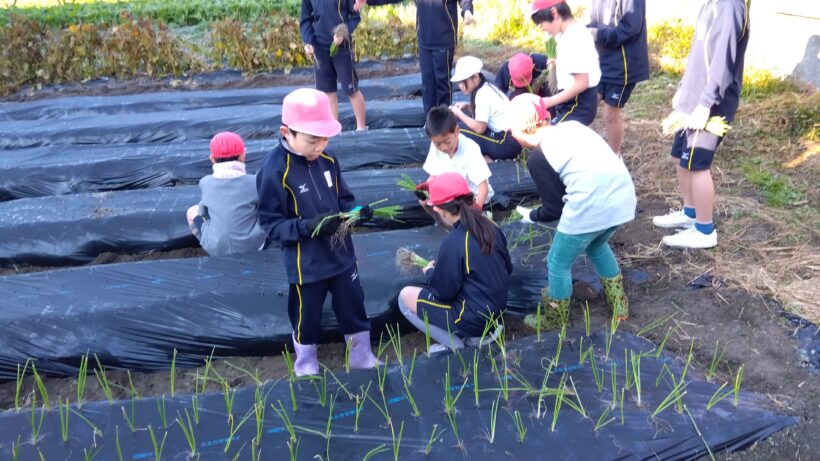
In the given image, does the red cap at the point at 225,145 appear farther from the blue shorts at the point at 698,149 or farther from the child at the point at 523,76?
the blue shorts at the point at 698,149

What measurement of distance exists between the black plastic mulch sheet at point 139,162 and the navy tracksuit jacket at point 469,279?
2241 millimetres

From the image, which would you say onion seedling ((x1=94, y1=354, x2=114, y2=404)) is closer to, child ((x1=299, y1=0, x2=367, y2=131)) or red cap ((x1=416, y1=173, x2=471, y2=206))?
red cap ((x1=416, y1=173, x2=471, y2=206))

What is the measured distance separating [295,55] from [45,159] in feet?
12.7

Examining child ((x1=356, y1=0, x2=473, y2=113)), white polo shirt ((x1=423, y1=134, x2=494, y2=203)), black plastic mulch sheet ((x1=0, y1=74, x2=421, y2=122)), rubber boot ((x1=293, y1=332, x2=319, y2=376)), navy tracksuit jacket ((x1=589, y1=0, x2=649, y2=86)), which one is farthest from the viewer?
black plastic mulch sheet ((x1=0, y1=74, x2=421, y2=122))

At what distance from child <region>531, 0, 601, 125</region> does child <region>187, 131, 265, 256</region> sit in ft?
6.28

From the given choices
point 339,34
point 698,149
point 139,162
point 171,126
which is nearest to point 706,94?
point 698,149

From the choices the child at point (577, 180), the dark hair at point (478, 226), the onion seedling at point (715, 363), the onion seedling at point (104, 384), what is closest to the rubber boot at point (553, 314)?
the child at point (577, 180)

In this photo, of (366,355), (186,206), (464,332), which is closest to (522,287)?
(464,332)

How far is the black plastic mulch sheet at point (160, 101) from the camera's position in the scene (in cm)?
650

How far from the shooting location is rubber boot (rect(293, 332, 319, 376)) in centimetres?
298

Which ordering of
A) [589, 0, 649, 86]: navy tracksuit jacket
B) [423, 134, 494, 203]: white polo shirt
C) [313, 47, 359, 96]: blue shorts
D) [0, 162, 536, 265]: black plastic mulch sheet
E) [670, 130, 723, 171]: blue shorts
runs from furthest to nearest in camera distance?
[313, 47, 359, 96]: blue shorts < [589, 0, 649, 86]: navy tracksuit jacket < [0, 162, 536, 265]: black plastic mulch sheet < [423, 134, 494, 203]: white polo shirt < [670, 130, 723, 171]: blue shorts

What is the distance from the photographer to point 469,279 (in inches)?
112

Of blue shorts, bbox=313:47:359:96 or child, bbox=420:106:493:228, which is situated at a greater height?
blue shorts, bbox=313:47:359:96

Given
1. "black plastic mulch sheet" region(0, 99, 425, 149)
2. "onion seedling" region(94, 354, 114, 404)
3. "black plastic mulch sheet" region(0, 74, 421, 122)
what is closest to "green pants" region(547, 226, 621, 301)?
"onion seedling" region(94, 354, 114, 404)
